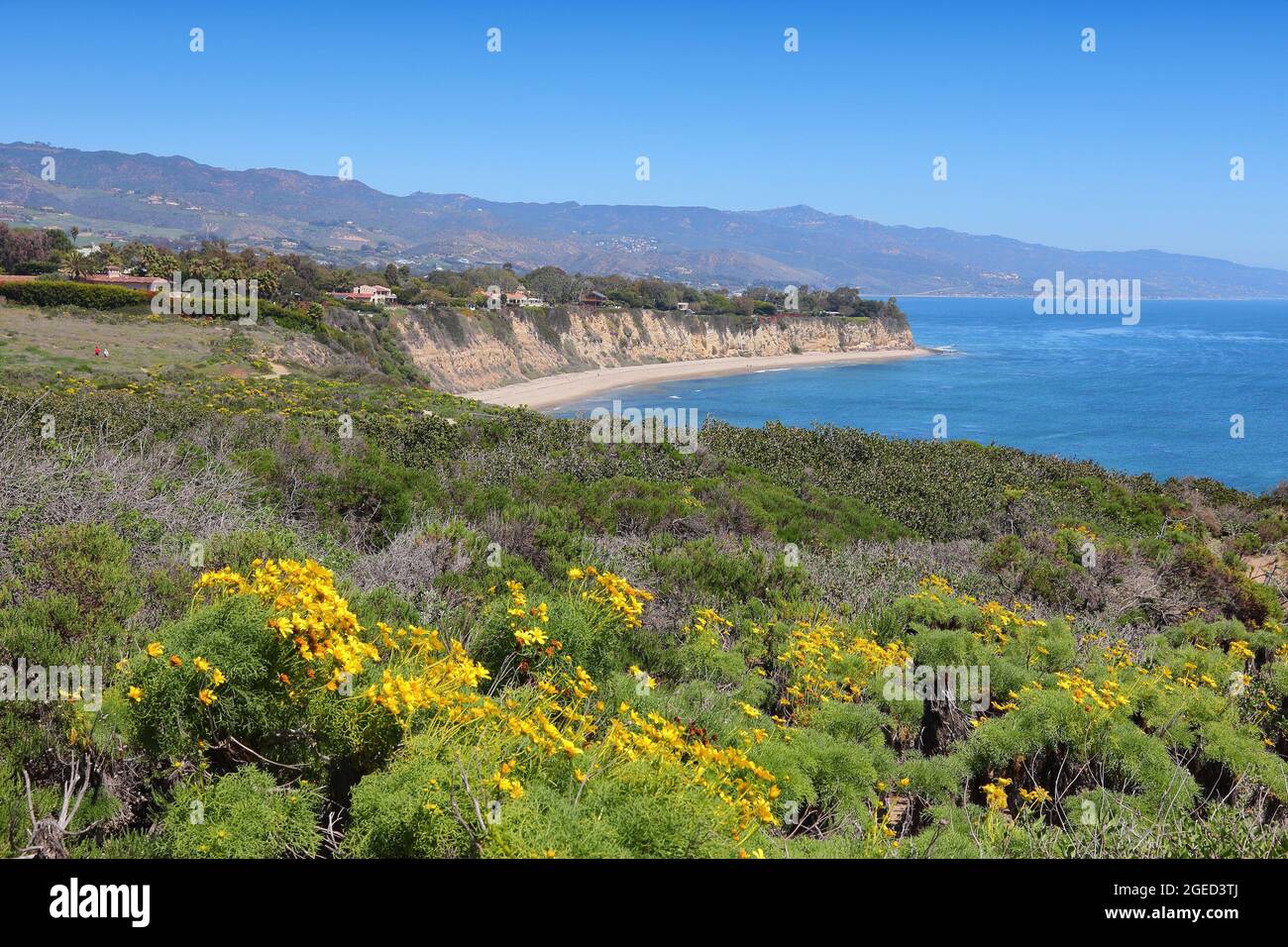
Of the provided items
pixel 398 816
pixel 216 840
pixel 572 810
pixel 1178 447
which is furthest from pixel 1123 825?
pixel 1178 447
